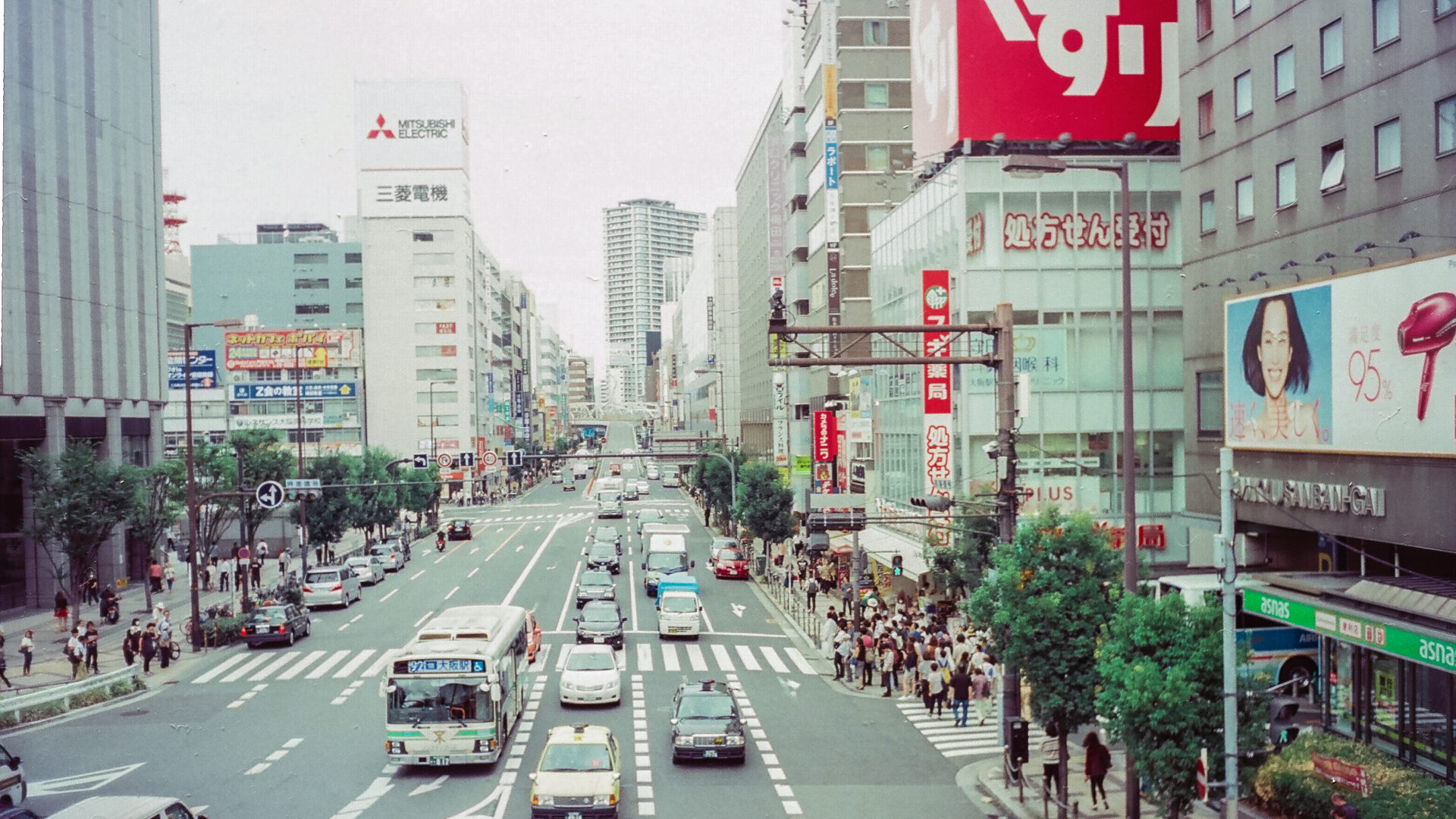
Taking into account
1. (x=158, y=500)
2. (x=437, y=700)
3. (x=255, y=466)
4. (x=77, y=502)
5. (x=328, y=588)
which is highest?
(x=255, y=466)

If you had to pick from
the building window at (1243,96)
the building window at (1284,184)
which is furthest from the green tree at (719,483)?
the building window at (1284,184)

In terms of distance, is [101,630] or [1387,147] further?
[101,630]

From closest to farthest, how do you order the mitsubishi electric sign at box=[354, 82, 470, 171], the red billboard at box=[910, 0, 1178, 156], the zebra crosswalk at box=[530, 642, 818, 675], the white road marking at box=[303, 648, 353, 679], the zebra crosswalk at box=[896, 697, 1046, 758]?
the zebra crosswalk at box=[896, 697, 1046, 758], the white road marking at box=[303, 648, 353, 679], the zebra crosswalk at box=[530, 642, 818, 675], the red billboard at box=[910, 0, 1178, 156], the mitsubishi electric sign at box=[354, 82, 470, 171]

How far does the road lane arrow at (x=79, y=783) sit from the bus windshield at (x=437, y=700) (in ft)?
18.2

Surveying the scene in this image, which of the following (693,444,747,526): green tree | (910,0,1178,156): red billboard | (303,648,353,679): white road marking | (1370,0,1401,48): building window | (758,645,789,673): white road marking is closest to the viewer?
(1370,0,1401,48): building window

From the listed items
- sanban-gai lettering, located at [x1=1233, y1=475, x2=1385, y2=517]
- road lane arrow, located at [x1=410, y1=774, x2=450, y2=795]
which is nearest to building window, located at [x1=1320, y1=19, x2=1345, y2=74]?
sanban-gai lettering, located at [x1=1233, y1=475, x2=1385, y2=517]

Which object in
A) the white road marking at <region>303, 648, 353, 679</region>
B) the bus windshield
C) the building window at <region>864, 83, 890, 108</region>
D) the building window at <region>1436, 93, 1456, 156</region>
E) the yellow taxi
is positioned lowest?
the white road marking at <region>303, 648, 353, 679</region>

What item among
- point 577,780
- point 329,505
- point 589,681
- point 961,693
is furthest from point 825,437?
point 577,780

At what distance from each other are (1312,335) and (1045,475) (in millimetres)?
16486

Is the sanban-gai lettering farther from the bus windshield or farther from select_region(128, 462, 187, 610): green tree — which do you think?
select_region(128, 462, 187, 610): green tree

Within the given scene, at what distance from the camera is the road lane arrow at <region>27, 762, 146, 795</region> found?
21266 millimetres

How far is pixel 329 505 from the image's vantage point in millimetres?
64438

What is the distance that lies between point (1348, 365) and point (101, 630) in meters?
44.8

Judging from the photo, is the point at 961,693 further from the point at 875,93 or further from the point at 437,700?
the point at 875,93
